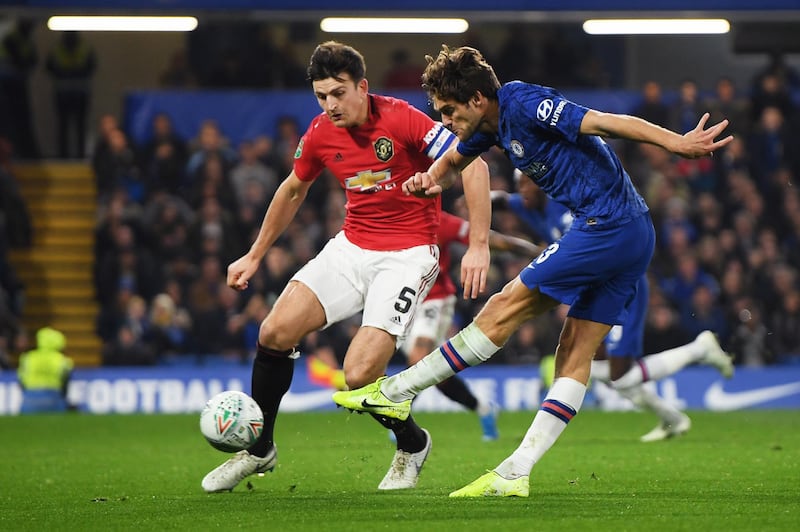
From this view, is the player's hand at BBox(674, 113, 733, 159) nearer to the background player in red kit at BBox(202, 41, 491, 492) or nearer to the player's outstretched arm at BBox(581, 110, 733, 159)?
the player's outstretched arm at BBox(581, 110, 733, 159)

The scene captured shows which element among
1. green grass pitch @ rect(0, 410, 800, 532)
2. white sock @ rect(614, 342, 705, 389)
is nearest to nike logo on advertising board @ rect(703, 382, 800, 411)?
green grass pitch @ rect(0, 410, 800, 532)

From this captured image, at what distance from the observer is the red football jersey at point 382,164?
7.36 metres

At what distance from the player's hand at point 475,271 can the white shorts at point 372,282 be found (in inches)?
23.2

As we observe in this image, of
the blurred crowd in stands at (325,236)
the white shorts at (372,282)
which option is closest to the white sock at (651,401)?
the white shorts at (372,282)

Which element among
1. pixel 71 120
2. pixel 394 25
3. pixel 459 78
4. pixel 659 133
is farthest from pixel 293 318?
pixel 71 120

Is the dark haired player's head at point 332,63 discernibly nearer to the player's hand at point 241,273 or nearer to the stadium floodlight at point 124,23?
the player's hand at point 241,273

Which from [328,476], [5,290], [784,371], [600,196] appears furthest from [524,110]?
[5,290]

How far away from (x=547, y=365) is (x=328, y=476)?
7552 mm

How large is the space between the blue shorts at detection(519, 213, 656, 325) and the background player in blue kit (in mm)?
3677

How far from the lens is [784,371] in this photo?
52.2 ft

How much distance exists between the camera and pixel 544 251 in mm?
6625

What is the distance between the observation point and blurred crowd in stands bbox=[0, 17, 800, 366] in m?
16.6

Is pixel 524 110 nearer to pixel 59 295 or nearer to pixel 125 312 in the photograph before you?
pixel 125 312

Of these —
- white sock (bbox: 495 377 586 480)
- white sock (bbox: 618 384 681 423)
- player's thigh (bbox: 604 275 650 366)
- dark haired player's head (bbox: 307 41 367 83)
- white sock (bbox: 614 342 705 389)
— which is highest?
dark haired player's head (bbox: 307 41 367 83)
